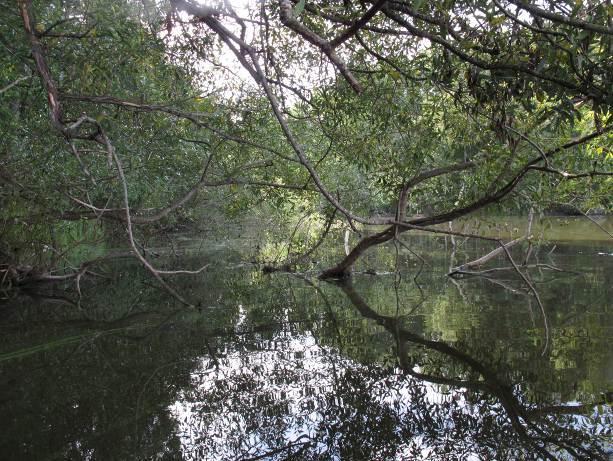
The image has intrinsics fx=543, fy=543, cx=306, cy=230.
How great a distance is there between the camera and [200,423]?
4.89 metres

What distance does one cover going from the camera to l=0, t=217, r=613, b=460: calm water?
14.7 feet

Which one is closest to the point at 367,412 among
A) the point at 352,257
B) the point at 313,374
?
the point at 313,374

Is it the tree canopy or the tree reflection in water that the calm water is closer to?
the tree reflection in water

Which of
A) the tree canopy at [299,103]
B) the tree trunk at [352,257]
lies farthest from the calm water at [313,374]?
the tree canopy at [299,103]

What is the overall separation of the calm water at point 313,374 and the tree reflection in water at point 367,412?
0.06ft

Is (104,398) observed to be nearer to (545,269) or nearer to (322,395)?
(322,395)

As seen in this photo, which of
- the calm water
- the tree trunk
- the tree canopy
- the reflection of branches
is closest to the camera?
the tree canopy

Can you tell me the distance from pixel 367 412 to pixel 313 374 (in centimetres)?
118

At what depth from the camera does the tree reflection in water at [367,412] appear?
432 centimetres

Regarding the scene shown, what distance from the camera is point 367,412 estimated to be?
16.7ft

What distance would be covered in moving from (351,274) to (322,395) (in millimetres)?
7744

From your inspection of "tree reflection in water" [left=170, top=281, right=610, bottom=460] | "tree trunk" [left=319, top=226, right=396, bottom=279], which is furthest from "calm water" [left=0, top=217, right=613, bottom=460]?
"tree trunk" [left=319, top=226, right=396, bottom=279]

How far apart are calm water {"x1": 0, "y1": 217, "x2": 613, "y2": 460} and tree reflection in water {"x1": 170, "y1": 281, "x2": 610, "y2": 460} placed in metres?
0.02

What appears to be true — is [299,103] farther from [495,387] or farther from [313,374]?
[495,387]
